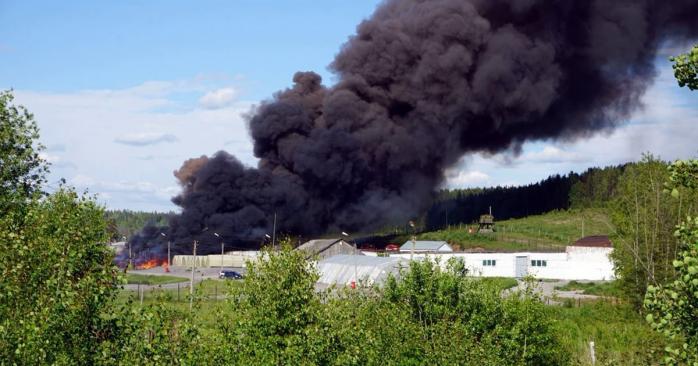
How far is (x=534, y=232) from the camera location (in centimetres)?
9719

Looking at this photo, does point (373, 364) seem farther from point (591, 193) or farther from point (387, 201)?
point (591, 193)

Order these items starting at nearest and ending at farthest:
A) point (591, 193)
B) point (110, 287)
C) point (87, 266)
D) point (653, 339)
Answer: point (110, 287) → point (87, 266) → point (653, 339) → point (591, 193)

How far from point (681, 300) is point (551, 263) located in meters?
62.0

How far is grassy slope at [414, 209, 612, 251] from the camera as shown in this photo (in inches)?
3428

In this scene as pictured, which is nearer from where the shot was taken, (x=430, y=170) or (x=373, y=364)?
(x=373, y=364)

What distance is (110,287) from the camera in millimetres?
14492

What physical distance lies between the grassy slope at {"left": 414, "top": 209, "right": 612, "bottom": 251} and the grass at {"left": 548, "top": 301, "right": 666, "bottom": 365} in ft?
134

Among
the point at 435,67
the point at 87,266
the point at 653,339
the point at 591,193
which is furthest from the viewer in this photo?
the point at 591,193

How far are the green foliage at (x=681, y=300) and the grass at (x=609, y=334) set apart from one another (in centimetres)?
2287

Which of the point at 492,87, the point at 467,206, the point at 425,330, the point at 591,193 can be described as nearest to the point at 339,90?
the point at 492,87

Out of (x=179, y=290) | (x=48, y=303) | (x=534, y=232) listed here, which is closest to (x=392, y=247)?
(x=534, y=232)

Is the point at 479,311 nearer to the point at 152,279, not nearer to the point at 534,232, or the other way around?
the point at 152,279

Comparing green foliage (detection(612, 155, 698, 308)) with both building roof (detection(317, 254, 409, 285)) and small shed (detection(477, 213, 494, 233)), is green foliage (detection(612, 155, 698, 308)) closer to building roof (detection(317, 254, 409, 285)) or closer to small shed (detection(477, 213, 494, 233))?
building roof (detection(317, 254, 409, 285))

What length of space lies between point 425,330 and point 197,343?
13.7 meters
